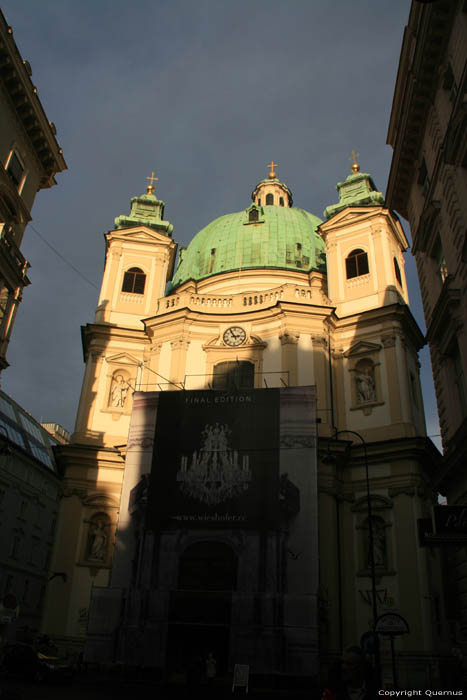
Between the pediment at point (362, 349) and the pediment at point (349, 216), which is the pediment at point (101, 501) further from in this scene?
the pediment at point (349, 216)

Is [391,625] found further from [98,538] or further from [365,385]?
[98,538]

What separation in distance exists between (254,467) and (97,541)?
8.23 metres

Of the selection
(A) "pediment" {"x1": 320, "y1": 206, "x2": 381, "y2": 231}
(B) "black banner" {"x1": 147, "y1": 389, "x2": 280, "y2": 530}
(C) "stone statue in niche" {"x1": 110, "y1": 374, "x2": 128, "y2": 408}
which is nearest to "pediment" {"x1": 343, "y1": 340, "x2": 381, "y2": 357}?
(B) "black banner" {"x1": 147, "y1": 389, "x2": 280, "y2": 530}

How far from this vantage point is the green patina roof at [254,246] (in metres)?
36.6

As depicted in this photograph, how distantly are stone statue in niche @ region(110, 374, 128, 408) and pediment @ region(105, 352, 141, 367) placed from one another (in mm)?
694

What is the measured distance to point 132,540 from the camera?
914 inches

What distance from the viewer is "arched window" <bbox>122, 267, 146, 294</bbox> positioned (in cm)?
3375

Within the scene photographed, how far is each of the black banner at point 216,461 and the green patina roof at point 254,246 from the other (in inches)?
489

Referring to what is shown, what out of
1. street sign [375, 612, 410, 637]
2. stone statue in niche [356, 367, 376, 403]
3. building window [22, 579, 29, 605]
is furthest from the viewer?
building window [22, 579, 29, 605]

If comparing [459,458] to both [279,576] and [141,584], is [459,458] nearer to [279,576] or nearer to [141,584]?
[279,576]

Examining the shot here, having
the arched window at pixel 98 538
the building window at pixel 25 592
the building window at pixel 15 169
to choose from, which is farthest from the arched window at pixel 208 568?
the building window at pixel 25 592

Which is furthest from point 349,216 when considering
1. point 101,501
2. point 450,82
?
point 101,501

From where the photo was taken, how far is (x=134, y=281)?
34.0m

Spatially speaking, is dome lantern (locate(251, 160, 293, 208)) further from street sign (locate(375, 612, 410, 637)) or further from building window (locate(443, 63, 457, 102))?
street sign (locate(375, 612, 410, 637))
